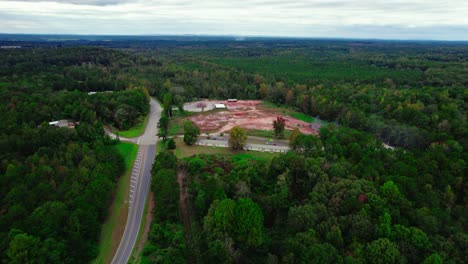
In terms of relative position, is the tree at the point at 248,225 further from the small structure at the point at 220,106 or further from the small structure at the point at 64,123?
the small structure at the point at 220,106

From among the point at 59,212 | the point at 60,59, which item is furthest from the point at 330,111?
the point at 60,59

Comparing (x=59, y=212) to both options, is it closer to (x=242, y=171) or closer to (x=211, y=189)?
(x=211, y=189)

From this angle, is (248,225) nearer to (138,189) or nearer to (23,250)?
(138,189)

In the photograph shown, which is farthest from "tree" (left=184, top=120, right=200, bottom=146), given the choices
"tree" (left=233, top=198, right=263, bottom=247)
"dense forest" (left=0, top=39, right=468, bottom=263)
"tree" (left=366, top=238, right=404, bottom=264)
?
"tree" (left=366, top=238, right=404, bottom=264)

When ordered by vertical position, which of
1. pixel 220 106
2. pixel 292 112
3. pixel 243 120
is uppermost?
pixel 220 106

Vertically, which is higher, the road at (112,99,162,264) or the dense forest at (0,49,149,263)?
the dense forest at (0,49,149,263)

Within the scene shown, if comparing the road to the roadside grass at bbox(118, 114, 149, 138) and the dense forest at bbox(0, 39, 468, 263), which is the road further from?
the dense forest at bbox(0, 39, 468, 263)

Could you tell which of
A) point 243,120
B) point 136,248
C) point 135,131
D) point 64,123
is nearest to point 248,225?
point 136,248
